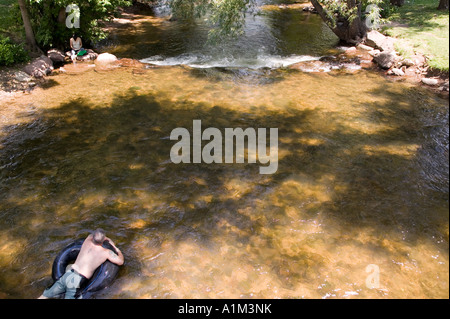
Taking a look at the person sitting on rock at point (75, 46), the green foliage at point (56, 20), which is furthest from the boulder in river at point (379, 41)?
the person sitting on rock at point (75, 46)

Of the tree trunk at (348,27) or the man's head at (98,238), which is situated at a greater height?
the tree trunk at (348,27)

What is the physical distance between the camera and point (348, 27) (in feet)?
50.8

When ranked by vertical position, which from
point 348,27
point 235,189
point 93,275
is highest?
point 348,27

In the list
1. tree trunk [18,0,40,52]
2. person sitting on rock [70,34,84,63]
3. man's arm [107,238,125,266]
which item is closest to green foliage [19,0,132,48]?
tree trunk [18,0,40,52]

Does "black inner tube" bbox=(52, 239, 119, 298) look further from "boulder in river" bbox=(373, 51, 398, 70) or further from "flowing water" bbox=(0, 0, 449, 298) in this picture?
"boulder in river" bbox=(373, 51, 398, 70)

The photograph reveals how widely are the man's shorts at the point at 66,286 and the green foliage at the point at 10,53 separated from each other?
10.5 meters

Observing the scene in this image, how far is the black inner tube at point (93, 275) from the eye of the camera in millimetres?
5082

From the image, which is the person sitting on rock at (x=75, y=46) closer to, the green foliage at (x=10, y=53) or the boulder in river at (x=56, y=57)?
the boulder in river at (x=56, y=57)

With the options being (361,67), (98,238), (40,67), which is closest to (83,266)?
(98,238)

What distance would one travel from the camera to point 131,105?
10.8 m

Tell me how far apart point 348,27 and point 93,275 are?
15.4m

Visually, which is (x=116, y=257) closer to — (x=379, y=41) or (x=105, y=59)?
(x=105, y=59)

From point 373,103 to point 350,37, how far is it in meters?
6.57

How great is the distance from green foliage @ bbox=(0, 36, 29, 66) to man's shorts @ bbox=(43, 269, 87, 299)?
10536 mm
